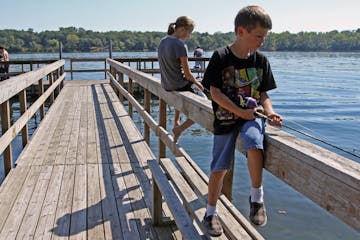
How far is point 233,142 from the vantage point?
7.07 ft

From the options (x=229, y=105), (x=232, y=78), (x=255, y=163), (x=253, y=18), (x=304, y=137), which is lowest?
(x=304, y=137)

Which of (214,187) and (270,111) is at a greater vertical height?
(270,111)

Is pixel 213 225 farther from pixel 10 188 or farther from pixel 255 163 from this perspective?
pixel 10 188

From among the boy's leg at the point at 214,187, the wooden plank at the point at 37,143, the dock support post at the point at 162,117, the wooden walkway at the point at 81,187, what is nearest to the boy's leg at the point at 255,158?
the boy's leg at the point at 214,187

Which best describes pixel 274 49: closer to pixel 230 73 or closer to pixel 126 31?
pixel 126 31

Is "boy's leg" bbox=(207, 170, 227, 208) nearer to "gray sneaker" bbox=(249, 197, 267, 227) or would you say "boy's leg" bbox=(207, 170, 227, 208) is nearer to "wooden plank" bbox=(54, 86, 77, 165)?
"gray sneaker" bbox=(249, 197, 267, 227)

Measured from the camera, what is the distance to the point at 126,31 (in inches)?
5010

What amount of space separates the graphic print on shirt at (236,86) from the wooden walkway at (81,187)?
48.5 inches

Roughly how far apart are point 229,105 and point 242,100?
0.32ft

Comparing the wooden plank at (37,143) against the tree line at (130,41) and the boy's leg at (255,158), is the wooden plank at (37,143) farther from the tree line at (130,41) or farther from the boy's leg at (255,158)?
the tree line at (130,41)

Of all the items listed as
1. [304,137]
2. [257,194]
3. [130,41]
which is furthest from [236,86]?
[130,41]

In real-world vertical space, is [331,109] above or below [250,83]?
below

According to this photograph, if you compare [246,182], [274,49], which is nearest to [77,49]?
[274,49]

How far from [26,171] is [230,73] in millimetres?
3080
